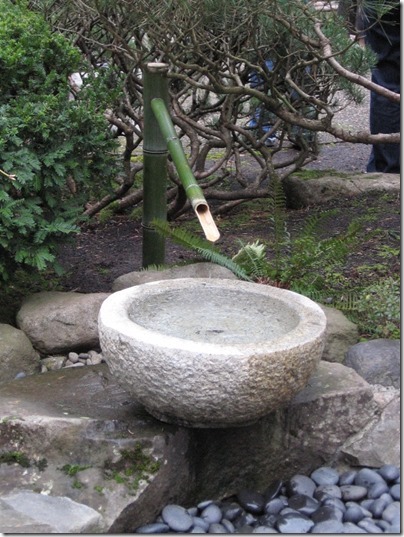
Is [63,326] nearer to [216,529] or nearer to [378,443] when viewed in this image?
[216,529]

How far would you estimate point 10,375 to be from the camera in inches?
148

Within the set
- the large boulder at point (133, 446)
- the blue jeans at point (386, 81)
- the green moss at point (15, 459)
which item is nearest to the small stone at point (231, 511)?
the large boulder at point (133, 446)

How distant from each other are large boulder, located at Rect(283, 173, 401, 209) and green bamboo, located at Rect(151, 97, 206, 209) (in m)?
2.13

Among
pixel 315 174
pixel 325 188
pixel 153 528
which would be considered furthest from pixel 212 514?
pixel 315 174

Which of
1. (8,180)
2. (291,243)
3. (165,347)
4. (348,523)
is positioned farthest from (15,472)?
(291,243)

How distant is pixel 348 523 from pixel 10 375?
1592mm

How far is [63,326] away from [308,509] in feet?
4.88

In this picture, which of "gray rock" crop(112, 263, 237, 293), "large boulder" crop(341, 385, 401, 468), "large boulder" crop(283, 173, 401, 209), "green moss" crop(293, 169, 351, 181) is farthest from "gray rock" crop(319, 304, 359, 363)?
"green moss" crop(293, 169, 351, 181)

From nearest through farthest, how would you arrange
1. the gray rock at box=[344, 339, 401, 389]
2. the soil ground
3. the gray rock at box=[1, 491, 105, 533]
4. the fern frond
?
the gray rock at box=[1, 491, 105, 533] → the gray rock at box=[344, 339, 401, 389] → the fern frond → the soil ground

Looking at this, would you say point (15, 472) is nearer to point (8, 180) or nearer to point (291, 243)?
point (8, 180)

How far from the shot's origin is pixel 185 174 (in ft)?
12.0

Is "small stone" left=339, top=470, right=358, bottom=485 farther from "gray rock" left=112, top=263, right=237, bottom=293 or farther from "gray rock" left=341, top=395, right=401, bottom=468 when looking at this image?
"gray rock" left=112, top=263, right=237, bottom=293

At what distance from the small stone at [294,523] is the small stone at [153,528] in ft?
1.27

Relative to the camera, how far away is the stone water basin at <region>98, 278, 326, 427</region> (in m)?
2.74
